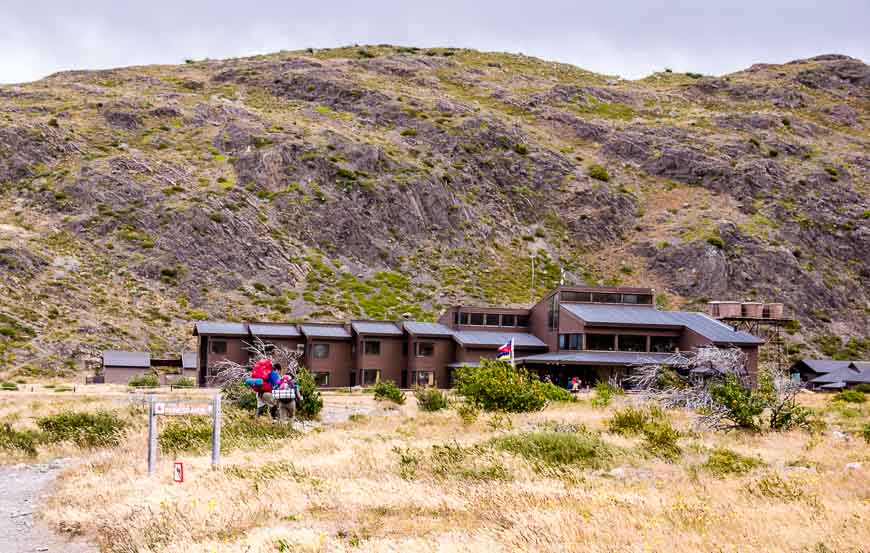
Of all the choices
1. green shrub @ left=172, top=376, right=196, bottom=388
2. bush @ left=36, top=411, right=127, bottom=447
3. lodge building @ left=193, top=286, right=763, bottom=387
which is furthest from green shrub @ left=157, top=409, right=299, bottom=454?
lodge building @ left=193, top=286, right=763, bottom=387

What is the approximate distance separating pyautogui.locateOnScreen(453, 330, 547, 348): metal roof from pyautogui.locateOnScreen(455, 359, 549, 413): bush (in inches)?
1497

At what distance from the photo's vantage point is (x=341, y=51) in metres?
197

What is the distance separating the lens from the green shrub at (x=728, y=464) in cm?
1767

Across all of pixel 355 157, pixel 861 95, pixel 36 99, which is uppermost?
pixel 861 95

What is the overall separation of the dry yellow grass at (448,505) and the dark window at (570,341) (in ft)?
163

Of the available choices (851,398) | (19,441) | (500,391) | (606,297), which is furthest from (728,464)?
(606,297)

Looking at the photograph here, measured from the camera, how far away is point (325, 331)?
246 feet

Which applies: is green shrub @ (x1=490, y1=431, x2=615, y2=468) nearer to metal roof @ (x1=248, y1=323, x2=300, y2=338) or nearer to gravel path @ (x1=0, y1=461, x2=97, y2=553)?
gravel path @ (x1=0, y1=461, x2=97, y2=553)

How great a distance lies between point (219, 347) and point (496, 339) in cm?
2277

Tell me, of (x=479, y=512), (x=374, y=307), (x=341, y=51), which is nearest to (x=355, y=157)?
(x=374, y=307)

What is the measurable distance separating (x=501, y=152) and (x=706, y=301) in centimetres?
4066

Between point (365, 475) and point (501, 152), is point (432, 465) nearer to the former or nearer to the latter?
point (365, 475)

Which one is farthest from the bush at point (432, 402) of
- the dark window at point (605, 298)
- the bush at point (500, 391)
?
the dark window at point (605, 298)

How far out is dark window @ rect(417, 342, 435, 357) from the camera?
7444 centimetres
